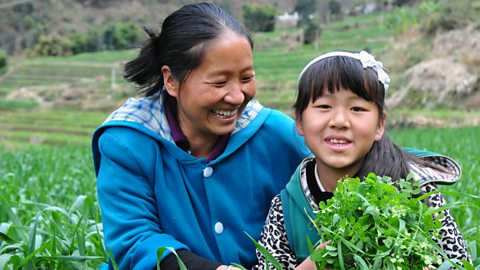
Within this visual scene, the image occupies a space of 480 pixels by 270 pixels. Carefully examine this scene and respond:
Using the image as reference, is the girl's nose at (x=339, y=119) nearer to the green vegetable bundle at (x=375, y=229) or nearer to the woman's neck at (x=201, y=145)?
the green vegetable bundle at (x=375, y=229)

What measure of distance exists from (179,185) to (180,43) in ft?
1.41

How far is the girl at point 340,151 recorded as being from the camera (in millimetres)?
2074

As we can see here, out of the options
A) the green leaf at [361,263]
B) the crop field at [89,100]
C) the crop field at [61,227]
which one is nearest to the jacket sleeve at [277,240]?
the crop field at [61,227]

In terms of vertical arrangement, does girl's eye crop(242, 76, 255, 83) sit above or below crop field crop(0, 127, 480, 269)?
above

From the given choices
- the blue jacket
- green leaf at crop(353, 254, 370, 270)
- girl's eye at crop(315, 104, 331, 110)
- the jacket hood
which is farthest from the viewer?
the jacket hood

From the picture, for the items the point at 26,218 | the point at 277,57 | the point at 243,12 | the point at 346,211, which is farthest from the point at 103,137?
the point at 243,12

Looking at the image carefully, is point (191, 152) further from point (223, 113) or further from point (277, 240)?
point (277, 240)

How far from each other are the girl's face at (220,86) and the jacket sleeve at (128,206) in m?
0.20

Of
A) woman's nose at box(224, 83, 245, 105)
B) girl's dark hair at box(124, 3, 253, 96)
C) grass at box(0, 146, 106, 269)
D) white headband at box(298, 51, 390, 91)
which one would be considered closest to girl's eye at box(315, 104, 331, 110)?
white headband at box(298, 51, 390, 91)

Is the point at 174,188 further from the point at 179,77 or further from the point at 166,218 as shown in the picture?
the point at 179,77

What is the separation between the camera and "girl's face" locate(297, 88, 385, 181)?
81.4 inches

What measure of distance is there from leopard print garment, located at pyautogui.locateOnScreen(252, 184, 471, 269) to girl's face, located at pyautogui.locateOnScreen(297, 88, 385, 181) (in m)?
0.21

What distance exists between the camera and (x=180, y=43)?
2.39m

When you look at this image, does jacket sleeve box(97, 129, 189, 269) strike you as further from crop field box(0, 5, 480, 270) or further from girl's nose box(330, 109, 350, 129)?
crop field box(0, 5, 480, 270)
